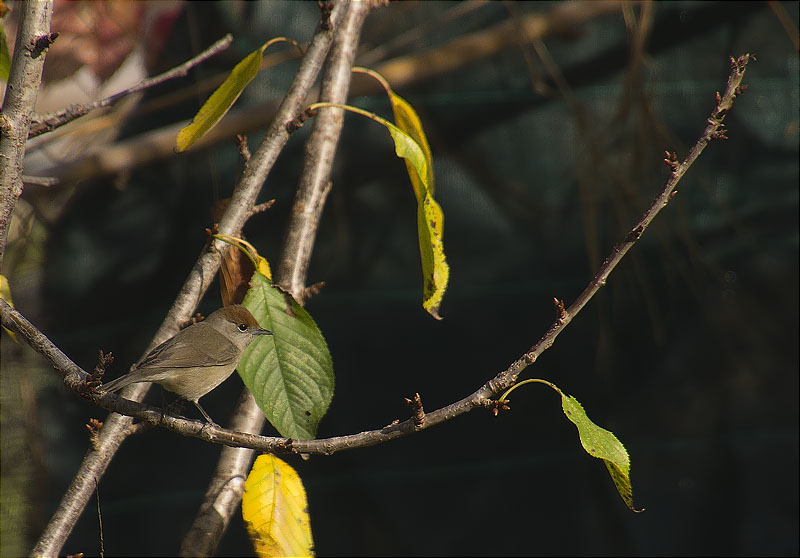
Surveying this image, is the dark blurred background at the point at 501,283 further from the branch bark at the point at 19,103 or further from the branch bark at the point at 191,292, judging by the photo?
the branch bark at the point at 19,103

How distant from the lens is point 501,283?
156cm

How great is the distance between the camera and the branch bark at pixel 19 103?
24.0 inches

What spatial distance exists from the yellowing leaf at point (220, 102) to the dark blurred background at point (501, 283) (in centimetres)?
71

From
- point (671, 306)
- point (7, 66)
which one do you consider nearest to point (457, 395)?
point (671, 306)

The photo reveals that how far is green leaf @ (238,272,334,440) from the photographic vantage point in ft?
→ 2.13

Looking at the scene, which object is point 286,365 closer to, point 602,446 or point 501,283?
point 602,446

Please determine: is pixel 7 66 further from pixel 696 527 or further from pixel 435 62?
pixel 696 527

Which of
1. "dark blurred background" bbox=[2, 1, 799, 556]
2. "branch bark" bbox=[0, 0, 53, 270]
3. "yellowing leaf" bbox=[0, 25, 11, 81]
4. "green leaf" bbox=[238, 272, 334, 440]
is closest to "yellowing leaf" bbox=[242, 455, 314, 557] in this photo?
"green leaf" bbox=[238, 272, 334, 440]

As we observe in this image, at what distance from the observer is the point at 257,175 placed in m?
0.77

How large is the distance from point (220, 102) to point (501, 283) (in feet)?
3.14

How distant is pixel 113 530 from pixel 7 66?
3.53 ft

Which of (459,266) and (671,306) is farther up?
(459,266)

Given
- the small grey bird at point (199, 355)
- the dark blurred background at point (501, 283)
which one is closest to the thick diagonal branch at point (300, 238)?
the small grey bird at point (199, 355)

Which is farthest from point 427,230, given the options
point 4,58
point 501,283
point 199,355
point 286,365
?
point 501,283
